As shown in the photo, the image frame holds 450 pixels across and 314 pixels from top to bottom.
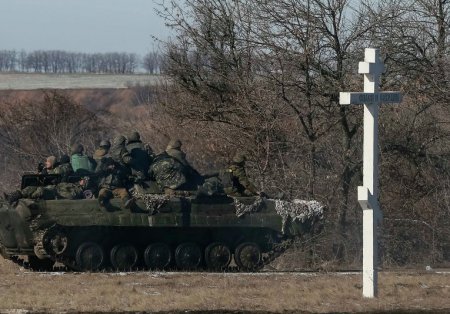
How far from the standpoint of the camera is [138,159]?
21.6 m

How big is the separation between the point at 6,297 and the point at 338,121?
11916 mm

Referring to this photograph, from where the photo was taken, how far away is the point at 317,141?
26.2 meters

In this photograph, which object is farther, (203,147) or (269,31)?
(203,147)

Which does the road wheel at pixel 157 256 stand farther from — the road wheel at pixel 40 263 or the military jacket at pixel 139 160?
the road wheel at pixel 40 263

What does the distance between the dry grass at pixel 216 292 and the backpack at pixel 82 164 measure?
2.46m

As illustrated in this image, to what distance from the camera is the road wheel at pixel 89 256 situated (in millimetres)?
20562

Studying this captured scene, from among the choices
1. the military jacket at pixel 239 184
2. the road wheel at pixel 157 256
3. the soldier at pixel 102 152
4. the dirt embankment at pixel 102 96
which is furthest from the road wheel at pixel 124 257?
the dirt embankment at pixel 102 96

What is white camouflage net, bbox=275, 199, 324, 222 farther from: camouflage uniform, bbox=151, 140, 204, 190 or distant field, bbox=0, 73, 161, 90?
distant field, bbox=0, 73, 161, 90

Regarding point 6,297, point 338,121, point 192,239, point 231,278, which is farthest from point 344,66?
point 6,297

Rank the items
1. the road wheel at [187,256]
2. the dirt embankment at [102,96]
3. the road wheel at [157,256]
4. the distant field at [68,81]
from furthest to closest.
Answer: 1. the distant field at [68,81]
2. the dirt embankment at [102,96]
3. the road wheel at [187,256]
4. the road wheel at [157,256]

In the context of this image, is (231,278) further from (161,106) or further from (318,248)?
(161,106)

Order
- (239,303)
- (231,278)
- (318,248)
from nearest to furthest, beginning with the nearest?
(239,303) < (231,278) < (318,248)

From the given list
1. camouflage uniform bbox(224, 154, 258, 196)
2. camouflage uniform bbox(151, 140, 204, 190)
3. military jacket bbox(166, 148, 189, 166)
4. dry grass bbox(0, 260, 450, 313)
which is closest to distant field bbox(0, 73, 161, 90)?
military jacket bbox(166, 148, 189, 166)

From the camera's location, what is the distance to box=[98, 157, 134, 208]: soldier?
20.5 metres
